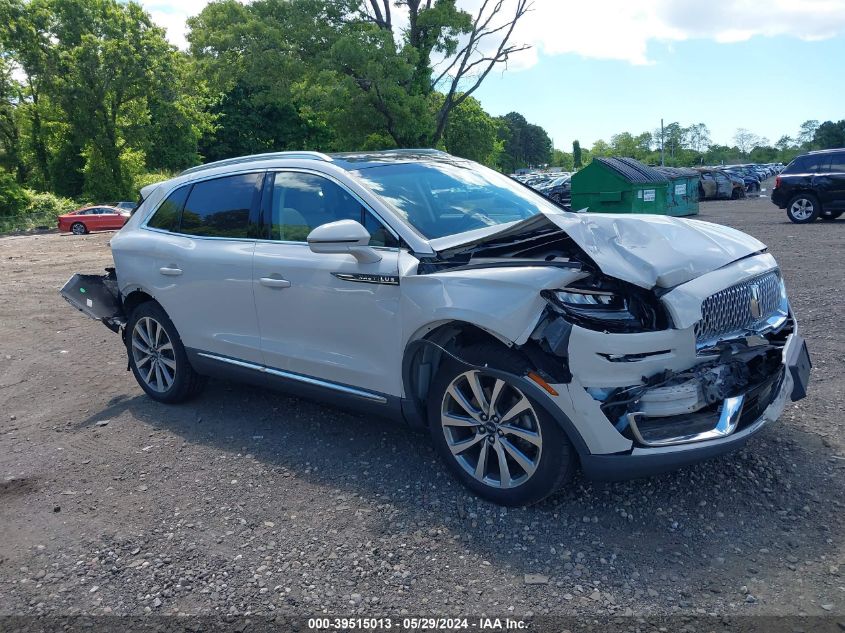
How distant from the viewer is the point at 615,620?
8.69 feet

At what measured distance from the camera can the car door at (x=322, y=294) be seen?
3.81 m

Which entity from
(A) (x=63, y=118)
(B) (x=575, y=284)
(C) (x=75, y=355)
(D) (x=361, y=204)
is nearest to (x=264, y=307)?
(D) (x=361, y=204)

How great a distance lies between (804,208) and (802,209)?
0.07 m

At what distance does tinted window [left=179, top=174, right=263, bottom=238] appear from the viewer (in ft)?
15.5

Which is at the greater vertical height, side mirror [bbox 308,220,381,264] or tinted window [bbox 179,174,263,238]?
tinted window [bbox 179,174,263,238]

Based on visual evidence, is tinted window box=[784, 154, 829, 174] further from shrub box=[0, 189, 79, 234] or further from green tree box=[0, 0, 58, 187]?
green tree box=[0, 0, 58, 187]

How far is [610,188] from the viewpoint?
15695mm

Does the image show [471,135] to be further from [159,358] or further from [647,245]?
[647,245]

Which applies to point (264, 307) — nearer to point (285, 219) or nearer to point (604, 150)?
point (285, 219)

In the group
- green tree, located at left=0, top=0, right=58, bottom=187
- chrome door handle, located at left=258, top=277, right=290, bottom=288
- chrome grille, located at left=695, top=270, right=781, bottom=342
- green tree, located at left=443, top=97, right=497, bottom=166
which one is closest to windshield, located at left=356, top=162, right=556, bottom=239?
chrome door handle, located at left=258, top=277, right=290, bottom=288

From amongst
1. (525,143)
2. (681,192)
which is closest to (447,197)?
(681,192)

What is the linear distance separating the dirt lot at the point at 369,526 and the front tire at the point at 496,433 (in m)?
0.17

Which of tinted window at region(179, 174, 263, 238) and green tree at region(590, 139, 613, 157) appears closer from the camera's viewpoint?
tinted window at region(179, 174, 263, 238)

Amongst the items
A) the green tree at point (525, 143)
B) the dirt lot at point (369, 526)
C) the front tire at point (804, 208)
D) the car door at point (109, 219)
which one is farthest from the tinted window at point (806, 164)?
the green tree at point (525, 143)
